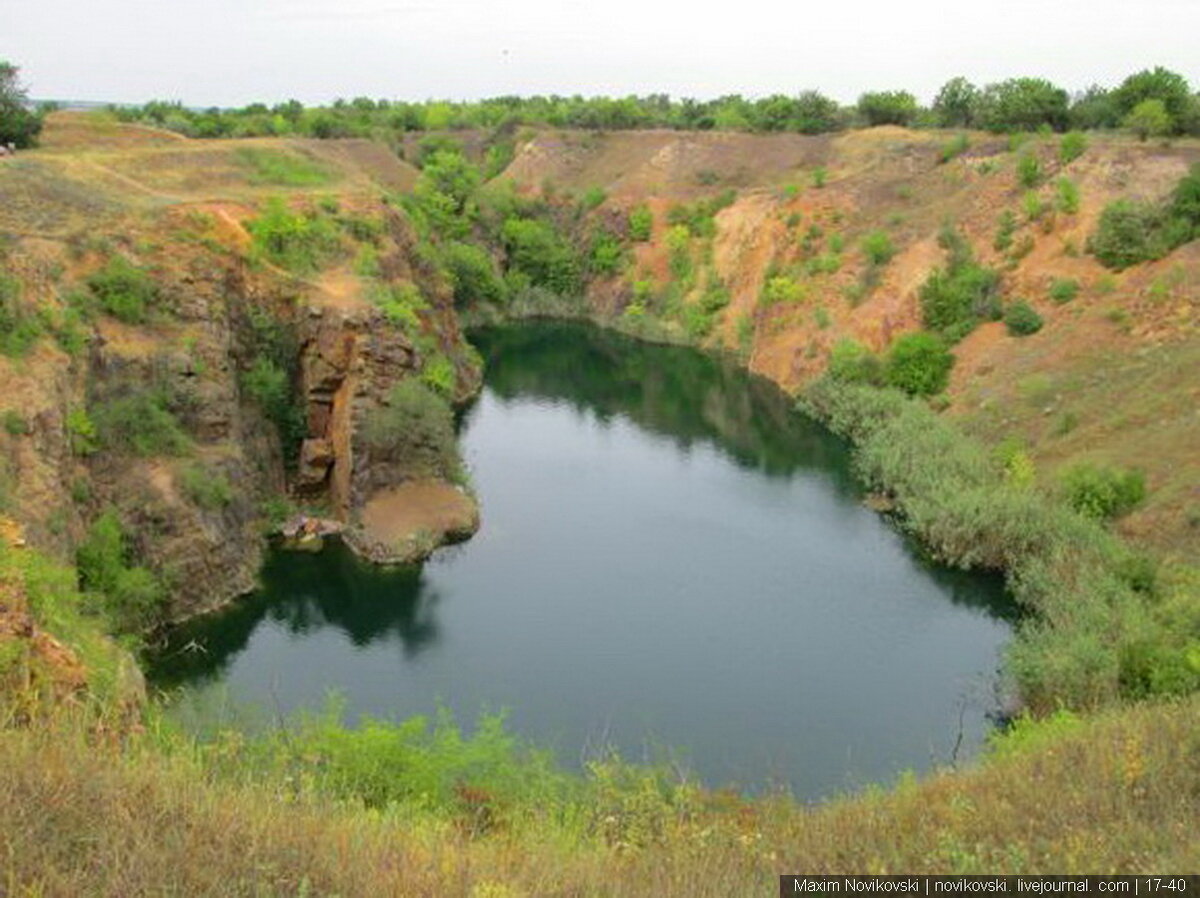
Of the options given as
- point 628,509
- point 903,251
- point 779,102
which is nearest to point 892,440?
point 628,509

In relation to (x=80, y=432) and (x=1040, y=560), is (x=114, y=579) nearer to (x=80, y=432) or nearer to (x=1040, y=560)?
(x=80, y=432)

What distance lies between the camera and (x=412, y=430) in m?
30.8

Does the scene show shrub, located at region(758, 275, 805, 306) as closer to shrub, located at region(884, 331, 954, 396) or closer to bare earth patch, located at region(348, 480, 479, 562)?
shrub, located at region(884, 331, 954, 396)

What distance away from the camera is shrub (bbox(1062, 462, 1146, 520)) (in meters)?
27.1

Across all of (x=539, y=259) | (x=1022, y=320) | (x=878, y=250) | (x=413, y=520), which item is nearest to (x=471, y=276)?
(x=539, y=259)

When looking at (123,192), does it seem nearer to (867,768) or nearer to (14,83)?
(14,83)

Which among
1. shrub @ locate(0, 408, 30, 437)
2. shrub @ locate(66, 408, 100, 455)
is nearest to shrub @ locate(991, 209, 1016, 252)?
shrub @ locate(66, 408, 100, 455)

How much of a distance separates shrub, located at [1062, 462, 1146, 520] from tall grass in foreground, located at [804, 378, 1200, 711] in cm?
48

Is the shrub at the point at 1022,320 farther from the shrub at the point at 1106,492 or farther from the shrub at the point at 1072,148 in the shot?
the shrub at the point at 1106,492

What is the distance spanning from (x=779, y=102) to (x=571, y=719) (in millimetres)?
59910

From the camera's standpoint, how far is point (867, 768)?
19.5 metres

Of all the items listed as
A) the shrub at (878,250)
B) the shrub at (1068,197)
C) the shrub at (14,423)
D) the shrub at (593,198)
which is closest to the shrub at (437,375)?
the shrub at (14,423)

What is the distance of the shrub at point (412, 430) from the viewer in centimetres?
3061

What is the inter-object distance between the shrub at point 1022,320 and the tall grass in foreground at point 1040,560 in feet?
18.2
